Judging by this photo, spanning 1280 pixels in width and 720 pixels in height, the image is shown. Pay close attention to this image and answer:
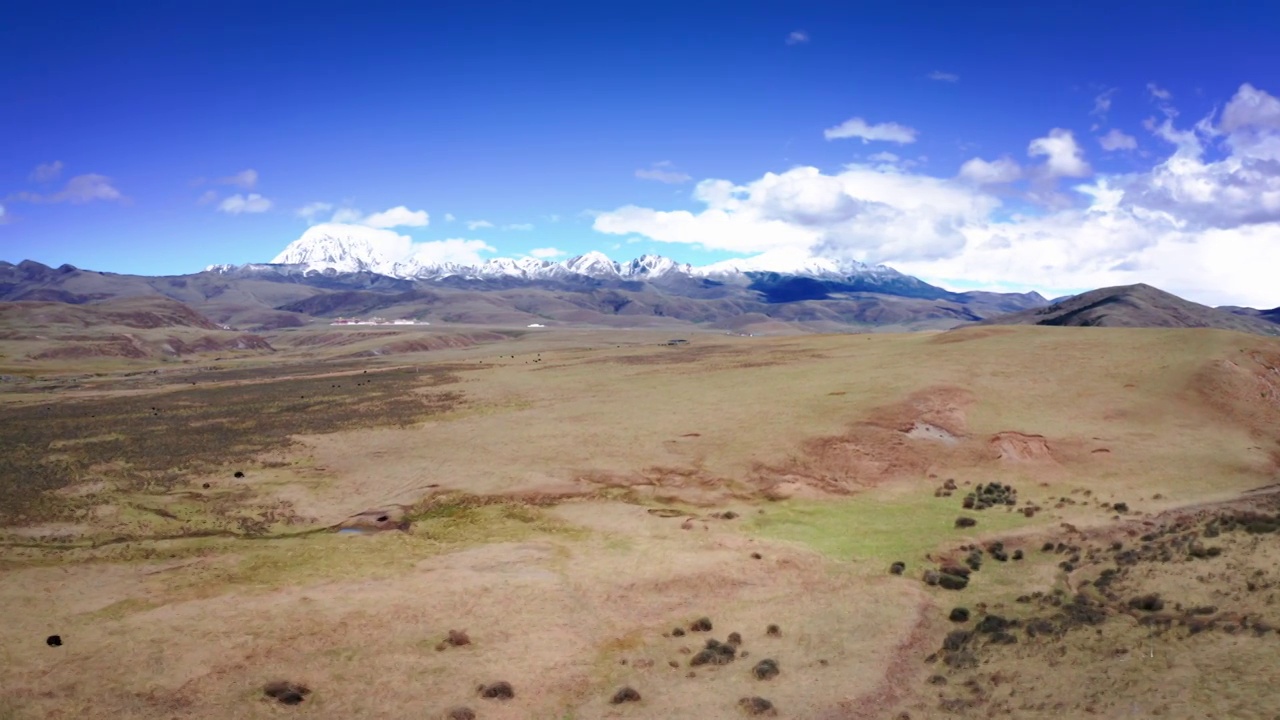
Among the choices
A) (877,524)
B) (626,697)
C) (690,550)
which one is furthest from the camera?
(877,524)

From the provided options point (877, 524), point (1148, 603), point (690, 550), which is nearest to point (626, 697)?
point (690, 550)

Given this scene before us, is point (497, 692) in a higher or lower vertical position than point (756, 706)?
lower

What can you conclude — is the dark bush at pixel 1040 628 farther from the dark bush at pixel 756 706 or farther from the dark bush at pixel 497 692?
the dark bush at pixel 497 692

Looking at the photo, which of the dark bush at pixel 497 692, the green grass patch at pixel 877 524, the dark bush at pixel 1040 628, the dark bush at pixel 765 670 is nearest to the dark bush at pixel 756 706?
the dark bush at pixel 765 670

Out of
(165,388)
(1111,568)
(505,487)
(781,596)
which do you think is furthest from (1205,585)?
(165,388)

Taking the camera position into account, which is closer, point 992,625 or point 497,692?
point 497,692

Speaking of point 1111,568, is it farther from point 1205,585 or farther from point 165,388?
point 165,388

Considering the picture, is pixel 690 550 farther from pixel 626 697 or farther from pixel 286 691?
pixel 286 691
